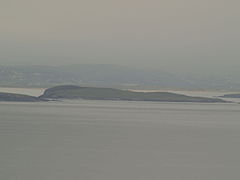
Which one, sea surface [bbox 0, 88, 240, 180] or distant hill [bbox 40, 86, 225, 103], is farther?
distant hill [bbox 40, 86, 225, 103]

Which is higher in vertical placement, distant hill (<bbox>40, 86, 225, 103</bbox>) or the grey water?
distant hill (<bbox>40, 86, 225, 103</bbox>)

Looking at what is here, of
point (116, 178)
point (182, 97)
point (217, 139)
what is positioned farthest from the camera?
point (182, 97)

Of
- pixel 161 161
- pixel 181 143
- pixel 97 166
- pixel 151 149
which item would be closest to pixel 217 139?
pixel 181 143

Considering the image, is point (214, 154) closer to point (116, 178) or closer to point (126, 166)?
point (126, 166)

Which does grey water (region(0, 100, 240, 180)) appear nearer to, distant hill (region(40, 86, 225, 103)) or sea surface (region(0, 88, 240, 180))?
sea surface (region(0, 88, 240, 180))

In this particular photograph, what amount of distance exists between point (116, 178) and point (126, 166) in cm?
323

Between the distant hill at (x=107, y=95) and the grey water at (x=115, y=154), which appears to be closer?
the grey water at (x=115, y=154)

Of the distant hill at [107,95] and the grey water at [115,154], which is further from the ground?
the distant hill at [107,95]

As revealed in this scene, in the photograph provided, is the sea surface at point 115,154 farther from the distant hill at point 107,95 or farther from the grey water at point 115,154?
the distant hill at point 107,95

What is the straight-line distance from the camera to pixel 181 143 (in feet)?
130

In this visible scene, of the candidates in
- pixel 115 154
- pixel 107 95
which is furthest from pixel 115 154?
pixel 107 95

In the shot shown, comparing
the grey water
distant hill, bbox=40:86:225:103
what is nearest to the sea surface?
the grey water

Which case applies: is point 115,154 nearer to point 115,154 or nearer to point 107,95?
point 115,154

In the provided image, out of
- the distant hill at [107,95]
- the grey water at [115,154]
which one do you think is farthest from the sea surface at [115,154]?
the distant hill at [107,95]
